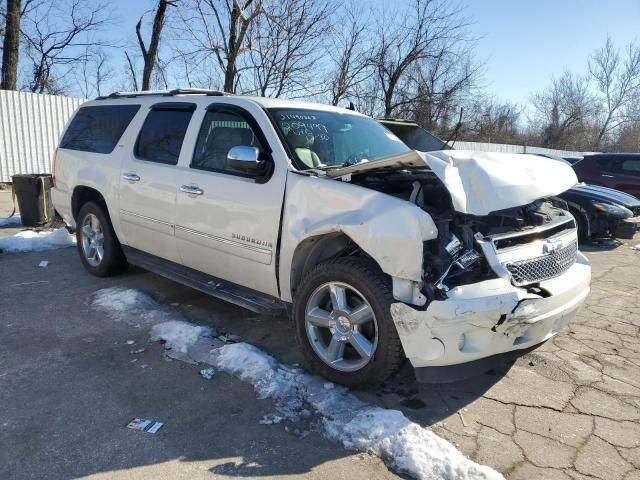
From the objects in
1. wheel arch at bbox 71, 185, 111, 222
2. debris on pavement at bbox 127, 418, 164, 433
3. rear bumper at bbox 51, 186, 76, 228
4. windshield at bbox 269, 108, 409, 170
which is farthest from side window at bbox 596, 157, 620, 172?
debris on pavement at bbox 127, 418, 164, 433

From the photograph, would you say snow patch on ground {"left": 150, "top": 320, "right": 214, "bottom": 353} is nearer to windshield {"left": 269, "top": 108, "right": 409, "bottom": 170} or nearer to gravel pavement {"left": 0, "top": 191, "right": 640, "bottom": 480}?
gravel pavement {"left": 0, "top": 191, "right": 640, "bottom": 480}

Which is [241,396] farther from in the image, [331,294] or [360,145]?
[360,145]

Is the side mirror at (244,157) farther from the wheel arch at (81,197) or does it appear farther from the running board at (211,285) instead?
the wheel arch at (81,197)

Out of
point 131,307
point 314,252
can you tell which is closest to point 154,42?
point 131,307

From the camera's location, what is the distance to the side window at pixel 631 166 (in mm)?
10867

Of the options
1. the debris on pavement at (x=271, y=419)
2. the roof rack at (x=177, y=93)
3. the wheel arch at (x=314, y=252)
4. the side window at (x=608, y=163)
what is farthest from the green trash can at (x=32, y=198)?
Result: the side window at (x=608, y=163)

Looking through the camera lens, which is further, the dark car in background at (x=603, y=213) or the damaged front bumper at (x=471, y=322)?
the dark car in background at (x=603, y=213)

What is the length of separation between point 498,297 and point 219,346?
87.4 inches

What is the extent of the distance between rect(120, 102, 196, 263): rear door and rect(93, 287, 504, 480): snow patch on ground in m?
0.92

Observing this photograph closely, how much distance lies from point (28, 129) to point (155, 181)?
1204cm

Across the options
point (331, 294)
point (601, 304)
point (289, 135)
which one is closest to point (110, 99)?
point (289, 135)

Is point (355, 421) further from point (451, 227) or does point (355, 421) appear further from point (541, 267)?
point (541, 267)

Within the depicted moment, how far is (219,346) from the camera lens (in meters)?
3.88

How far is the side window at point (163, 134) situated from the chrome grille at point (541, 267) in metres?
3.02
